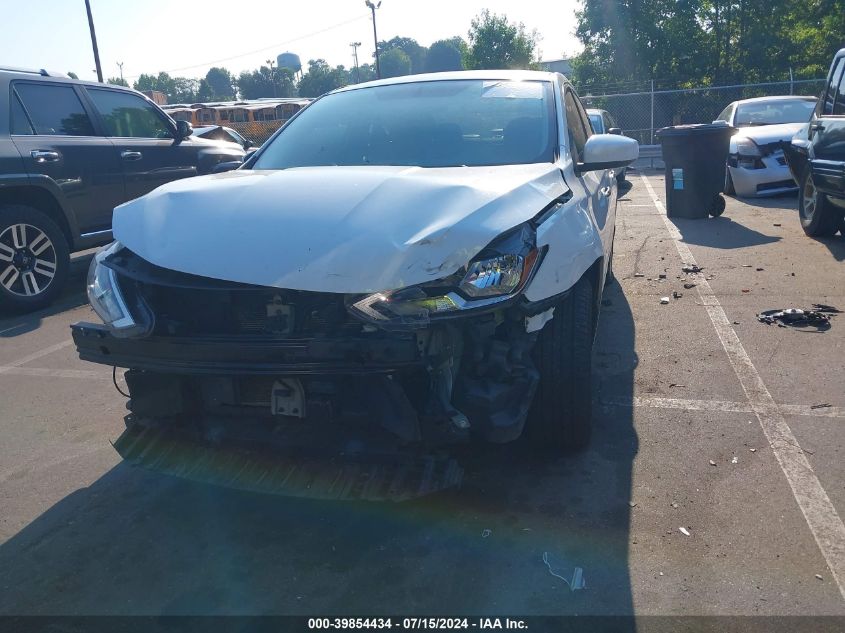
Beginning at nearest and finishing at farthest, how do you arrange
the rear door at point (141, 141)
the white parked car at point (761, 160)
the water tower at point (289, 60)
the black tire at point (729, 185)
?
the rear door at point (141, 141) < the white parked car at point (761, 160) < the black tire at point (729, 185) < the water tower at point (289, 60)

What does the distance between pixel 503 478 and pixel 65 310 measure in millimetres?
5175

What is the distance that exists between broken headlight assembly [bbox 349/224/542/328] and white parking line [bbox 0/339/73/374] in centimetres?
386

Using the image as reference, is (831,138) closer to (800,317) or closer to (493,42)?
(800,317)

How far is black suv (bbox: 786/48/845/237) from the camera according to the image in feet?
22.7

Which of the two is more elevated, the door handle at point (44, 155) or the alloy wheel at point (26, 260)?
the door handle at point (44, 155)

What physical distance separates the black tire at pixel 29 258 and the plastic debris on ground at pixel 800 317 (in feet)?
20.0

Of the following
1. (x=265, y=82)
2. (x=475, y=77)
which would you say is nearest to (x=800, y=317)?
(x=475, y=77)

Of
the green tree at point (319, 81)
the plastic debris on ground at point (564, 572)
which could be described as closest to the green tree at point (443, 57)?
the green tree at point (319, 81)

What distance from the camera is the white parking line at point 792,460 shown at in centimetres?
266

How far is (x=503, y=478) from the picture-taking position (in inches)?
128

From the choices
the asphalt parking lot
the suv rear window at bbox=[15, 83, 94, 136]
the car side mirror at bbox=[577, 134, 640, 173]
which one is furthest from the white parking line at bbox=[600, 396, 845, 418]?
the suv rear window at bbox=[15, 83, 94, 136]

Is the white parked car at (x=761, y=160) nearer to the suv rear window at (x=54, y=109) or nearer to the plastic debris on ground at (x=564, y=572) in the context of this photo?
the suv rear window at (x=54, y=109)

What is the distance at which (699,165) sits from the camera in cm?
977

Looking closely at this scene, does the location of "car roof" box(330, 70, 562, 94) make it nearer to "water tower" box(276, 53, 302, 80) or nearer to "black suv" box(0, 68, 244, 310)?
"black suv" box(0, 68, 244, 310)
